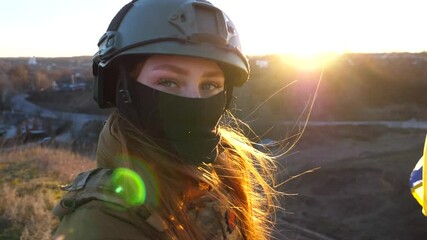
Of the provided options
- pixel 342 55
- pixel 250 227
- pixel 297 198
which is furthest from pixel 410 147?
pixel 342 55

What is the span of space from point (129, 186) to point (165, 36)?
715mm

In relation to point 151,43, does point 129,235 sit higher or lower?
lower

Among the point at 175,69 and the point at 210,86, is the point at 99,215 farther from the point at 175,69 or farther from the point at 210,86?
the point at 210,86

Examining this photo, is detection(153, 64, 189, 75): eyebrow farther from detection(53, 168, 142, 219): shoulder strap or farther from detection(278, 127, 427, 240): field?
detection(278, 127, 427, 240): field

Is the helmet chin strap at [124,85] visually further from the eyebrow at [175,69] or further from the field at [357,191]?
the field at [357,191]

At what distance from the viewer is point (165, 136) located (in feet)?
6.13

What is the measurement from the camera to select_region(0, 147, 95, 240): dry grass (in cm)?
677

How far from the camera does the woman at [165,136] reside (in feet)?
4.79

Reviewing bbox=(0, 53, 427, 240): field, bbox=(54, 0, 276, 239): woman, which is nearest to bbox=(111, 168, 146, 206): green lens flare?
bbox=(54, 0, 276, 239): woman

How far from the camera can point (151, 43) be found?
1.89 m

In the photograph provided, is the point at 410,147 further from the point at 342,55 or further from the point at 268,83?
the point at 342,55

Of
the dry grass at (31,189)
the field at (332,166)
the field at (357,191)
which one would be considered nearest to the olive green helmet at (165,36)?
the field at (332,166)

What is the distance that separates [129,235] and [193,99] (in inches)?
26.6

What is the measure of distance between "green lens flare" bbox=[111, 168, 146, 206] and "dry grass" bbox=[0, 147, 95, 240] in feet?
16.5
